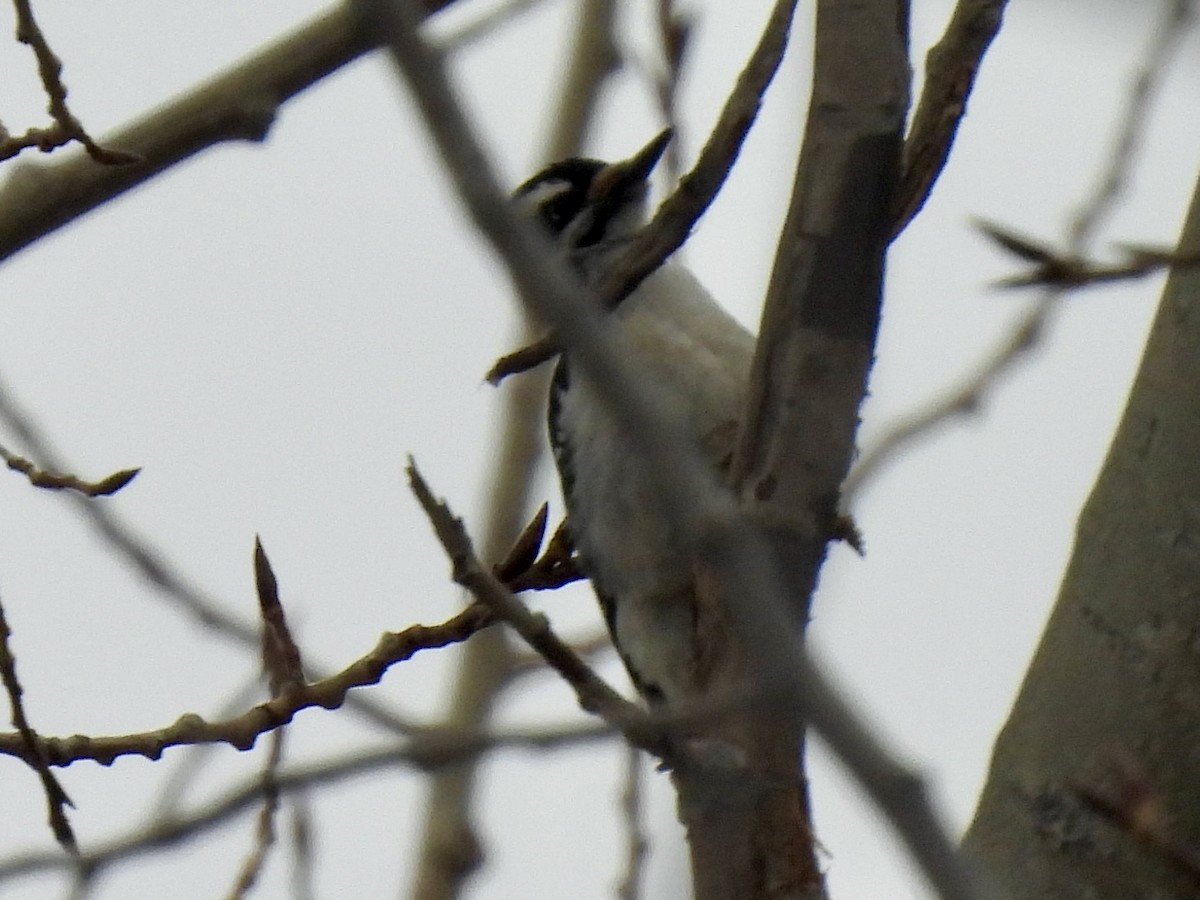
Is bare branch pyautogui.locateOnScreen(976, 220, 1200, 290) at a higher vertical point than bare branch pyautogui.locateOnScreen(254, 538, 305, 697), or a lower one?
lower

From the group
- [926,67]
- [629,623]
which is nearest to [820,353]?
[926,67]

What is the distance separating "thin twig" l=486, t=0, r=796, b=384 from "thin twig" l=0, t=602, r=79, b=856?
84cm

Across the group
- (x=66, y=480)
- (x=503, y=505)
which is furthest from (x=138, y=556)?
(x=503, y=505)

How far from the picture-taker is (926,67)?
8.93 feet

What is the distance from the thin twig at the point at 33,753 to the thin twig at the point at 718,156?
0.84 m

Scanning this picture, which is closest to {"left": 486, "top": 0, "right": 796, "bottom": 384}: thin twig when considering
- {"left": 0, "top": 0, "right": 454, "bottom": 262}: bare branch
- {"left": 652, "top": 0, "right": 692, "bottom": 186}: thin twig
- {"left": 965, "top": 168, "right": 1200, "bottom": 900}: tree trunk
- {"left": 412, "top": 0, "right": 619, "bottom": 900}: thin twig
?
{"left": 0, "top": 0, "right": 454, "bottom": 262}: bare branch

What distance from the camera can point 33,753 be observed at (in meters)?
2.67

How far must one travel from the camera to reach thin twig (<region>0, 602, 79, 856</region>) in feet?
8.66

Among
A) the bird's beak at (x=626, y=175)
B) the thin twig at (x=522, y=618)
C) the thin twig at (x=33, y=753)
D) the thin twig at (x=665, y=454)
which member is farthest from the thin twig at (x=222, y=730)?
the bird's beak at (x=626, y=175)

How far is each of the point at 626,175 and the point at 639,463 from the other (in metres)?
1.07

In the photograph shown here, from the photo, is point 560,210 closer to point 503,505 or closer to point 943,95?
point 503,505

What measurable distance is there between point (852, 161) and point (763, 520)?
49cm

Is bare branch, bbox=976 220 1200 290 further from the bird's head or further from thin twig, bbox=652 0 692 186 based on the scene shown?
the bird's head

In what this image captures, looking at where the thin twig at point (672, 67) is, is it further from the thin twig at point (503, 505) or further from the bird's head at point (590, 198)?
the thin twig at point (503, 505)
